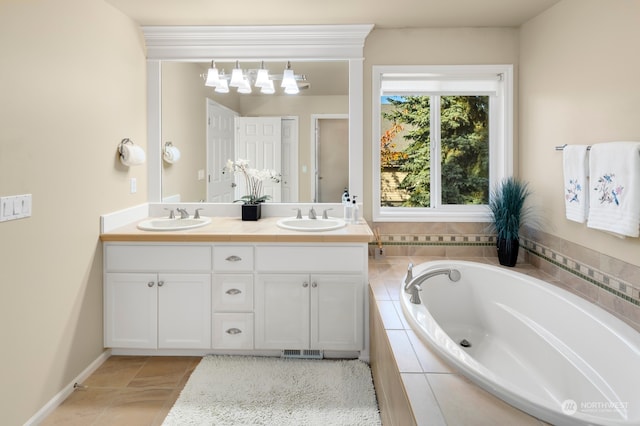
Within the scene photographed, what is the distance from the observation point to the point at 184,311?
8.20 ft

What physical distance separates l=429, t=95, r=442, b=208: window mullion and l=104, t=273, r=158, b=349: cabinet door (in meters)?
2.21

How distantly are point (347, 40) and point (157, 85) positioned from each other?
5.01ft

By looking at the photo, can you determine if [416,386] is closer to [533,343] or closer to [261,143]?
[533,343]

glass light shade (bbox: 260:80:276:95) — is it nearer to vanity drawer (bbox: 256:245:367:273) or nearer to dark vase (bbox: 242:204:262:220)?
dark vase (bbox: 242:204:262:220)

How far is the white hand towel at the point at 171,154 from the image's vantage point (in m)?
3.07

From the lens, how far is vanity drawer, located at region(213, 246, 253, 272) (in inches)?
97.2

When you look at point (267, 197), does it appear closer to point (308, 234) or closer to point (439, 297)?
point (308, 234)

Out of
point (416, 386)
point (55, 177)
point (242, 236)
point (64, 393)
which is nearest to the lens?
point (416, 386)

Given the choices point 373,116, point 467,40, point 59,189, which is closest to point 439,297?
point 373,116

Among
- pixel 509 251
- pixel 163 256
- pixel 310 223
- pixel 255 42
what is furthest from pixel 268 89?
pixel 509 251

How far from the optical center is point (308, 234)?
2426mm

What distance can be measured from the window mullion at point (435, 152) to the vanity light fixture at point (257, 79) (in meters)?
1.04

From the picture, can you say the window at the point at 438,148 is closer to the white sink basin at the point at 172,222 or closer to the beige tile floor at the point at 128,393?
the white sink basin at the point at 172,222

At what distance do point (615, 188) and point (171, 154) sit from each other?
2909mm
